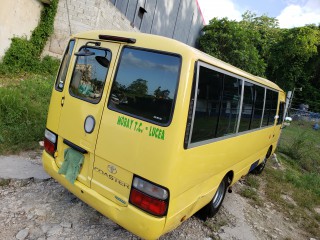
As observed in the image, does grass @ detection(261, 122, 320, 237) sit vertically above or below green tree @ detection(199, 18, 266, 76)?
below

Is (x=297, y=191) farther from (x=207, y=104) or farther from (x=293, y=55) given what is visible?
(x=293, y=55)

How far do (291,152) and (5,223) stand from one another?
10047mm

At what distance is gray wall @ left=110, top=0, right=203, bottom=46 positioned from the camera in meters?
14.1

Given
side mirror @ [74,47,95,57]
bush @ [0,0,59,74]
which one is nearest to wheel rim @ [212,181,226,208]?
side mirror @ [74,47,95,57]

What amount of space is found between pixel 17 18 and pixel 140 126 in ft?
29.8

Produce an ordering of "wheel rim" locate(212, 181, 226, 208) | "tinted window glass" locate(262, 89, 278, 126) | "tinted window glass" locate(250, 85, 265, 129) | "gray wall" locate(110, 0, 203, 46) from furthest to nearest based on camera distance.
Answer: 1. "gray wall" locate(110, 0, 203, 46)
2. "tinted window glass" locate(262, 89, 278, 126)
3. "tinted window glass" locate(250, 85, 265, 129)
4. "wheel rim" locate(212, 181, 226, 208)

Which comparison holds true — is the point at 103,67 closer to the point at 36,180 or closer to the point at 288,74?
the point at 36,180

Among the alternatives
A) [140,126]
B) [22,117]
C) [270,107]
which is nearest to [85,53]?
Answer: [140,126]

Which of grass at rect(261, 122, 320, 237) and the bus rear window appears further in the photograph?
grass at rect(261, 122, 320, 237)

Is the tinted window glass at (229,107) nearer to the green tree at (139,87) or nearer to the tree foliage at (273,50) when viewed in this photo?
the green tree at (139,87)

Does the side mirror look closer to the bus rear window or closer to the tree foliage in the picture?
the bus rear window

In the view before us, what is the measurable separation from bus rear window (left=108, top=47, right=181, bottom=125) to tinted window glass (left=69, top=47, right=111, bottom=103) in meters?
0.21

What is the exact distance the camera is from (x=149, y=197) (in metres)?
2.54

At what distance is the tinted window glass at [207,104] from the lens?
2.71 metres
